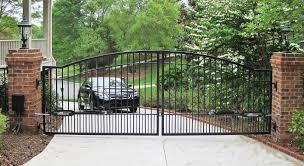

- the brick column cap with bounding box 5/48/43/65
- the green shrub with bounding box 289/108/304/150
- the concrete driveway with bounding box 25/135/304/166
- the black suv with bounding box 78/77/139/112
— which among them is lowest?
the concrete driveway with bounding box 25/135/304/166

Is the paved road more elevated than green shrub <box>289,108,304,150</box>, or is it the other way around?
green shrub <box>289,108,304,150</box>

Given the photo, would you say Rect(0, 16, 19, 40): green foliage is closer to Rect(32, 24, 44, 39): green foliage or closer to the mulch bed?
the mulch bed

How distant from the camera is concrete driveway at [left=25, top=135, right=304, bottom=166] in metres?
7.81

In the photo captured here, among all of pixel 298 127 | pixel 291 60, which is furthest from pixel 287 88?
pixel 298 127

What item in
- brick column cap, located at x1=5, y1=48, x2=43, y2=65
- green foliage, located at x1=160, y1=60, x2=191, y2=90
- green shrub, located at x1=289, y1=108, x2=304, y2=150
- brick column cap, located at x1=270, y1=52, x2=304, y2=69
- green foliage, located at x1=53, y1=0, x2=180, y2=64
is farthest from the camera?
green foliage, located at x1=53, y1=0, x2=180, y2=64

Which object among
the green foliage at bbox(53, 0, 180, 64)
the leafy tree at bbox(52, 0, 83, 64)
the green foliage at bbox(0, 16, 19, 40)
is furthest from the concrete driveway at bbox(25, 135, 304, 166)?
the leafy tree at bbox(52, 0, 83, 64)

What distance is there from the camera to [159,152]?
8.59 metres

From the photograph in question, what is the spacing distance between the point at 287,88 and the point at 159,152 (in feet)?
9.19

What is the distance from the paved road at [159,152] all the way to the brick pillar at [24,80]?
2.32ft

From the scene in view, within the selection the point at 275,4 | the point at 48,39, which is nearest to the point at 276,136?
the point at 275,4

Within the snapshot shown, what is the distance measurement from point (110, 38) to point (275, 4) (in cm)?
2952

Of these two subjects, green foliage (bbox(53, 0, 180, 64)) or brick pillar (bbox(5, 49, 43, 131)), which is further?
green foliage (bbox(53, 0, 180, 64))

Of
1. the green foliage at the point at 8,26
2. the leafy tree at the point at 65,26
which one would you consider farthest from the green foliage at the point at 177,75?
the leafy tree at the point at 65,26

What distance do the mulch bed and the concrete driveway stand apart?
0.15 metres
